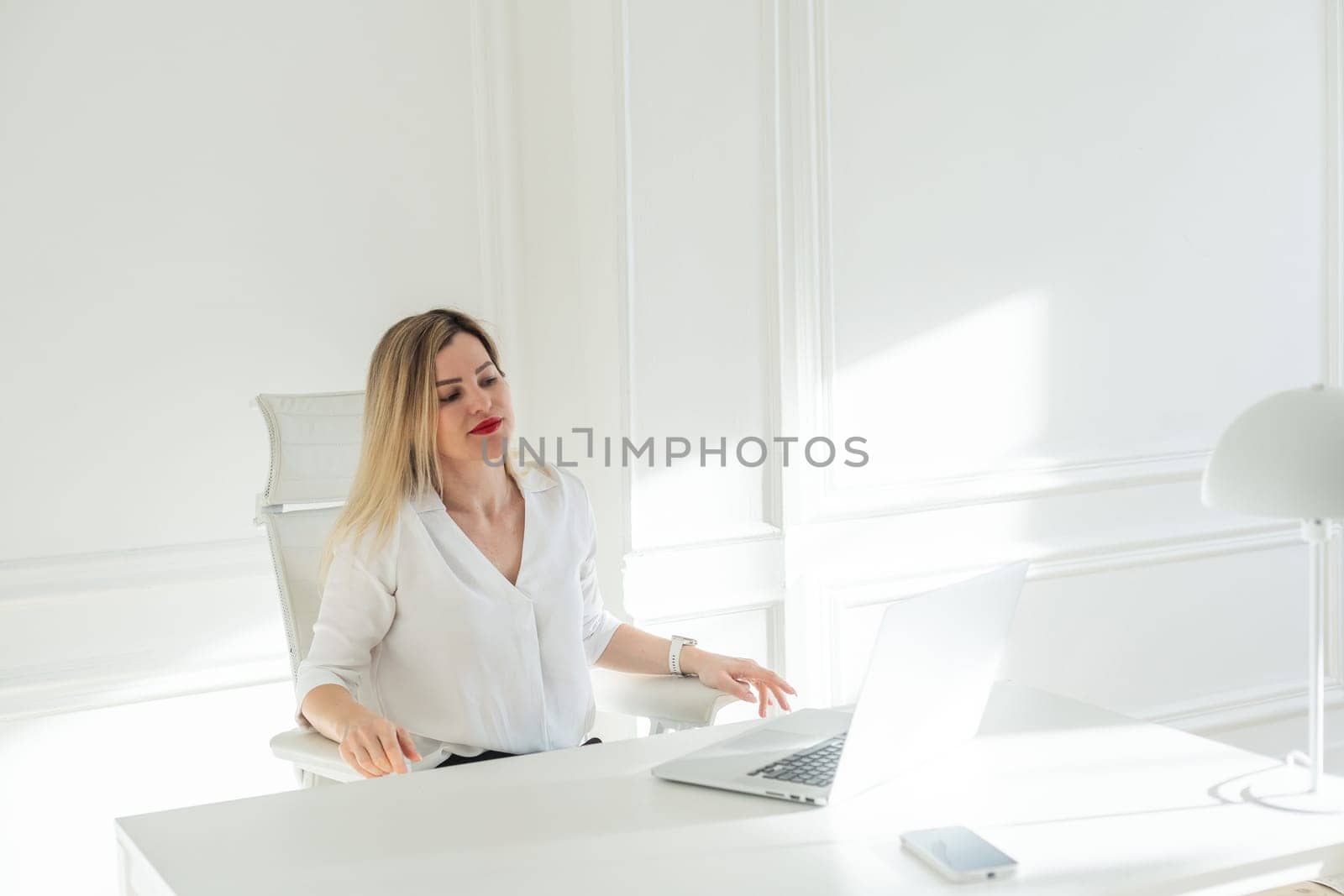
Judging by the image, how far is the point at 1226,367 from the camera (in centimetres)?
373

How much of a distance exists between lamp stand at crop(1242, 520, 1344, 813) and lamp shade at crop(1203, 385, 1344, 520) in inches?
2.0

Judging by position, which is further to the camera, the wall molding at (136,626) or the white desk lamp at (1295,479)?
the wall molding at (136,626)

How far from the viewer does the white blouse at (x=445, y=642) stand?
1934 mm

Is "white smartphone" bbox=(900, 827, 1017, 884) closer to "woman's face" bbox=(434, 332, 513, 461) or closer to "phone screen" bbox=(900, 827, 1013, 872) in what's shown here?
"phone screen" bbox=(900, 827, 1013, 872)

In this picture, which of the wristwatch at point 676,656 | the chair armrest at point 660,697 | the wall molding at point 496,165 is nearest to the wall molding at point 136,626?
the wall molding at point 496,165

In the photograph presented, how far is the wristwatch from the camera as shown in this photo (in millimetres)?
2143

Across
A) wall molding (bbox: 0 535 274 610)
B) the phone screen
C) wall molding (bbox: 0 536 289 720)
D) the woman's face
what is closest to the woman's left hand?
the woman's face

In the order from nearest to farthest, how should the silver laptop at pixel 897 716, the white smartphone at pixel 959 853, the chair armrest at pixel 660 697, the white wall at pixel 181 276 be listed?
the white smartphone at pixel 959 853 → the silver laptop at pixel 897 716 → the chair armrest at pixel 660 697 → the white wall at pixel 181 276

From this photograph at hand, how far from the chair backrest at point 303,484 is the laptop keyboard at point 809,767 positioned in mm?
904

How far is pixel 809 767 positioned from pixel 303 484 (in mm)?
1080

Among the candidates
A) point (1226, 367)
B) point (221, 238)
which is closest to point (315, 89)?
point (221, 238)

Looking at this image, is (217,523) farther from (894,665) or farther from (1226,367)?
(1226,367)

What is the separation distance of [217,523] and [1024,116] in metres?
2.11

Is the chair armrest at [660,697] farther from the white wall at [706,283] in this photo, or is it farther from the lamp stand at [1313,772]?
the lamp stand at [1313,772]
